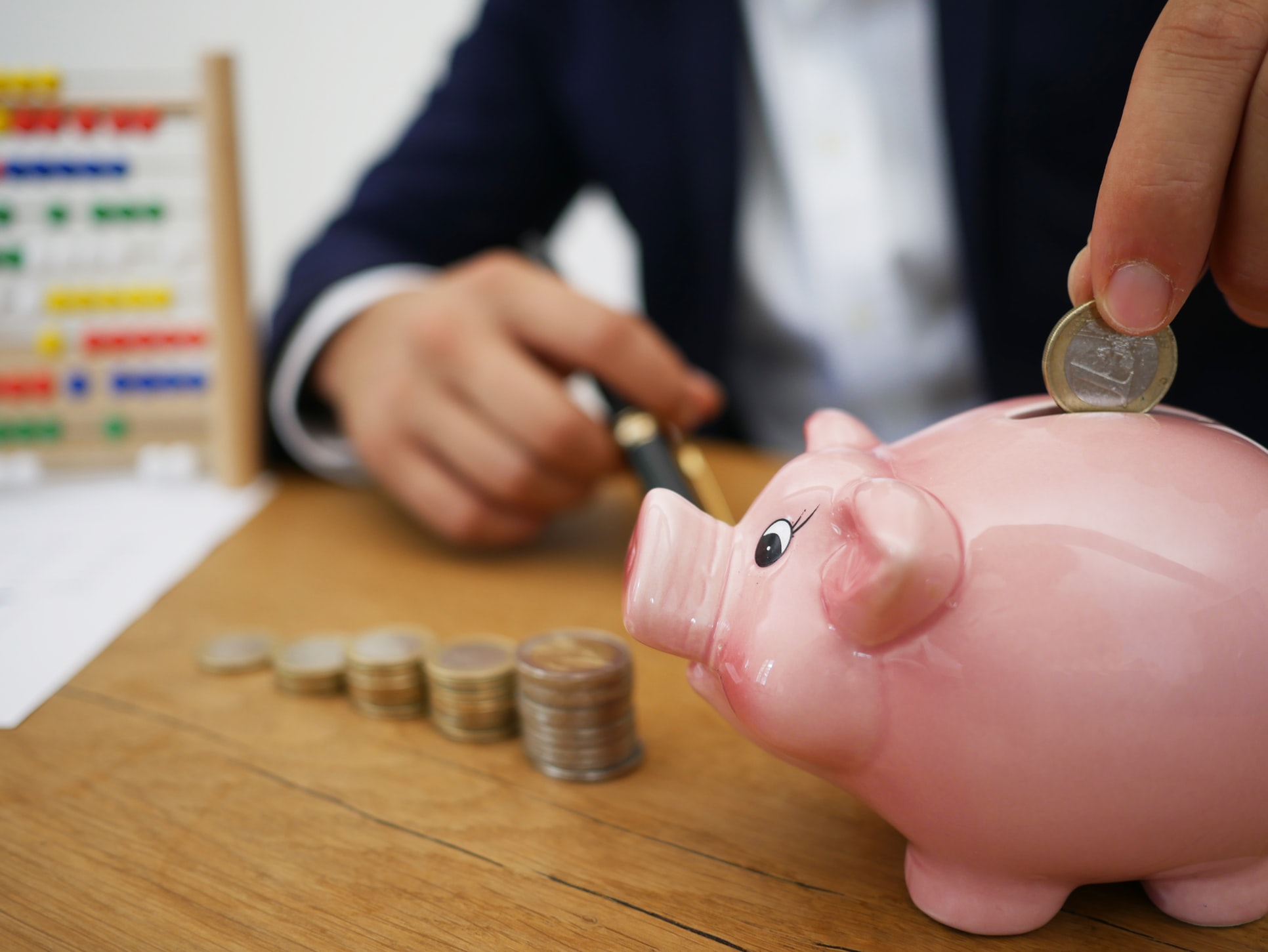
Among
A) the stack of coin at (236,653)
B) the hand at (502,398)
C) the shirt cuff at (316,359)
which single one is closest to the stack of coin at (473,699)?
the stack of coin at (236,653)

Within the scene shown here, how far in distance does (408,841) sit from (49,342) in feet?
3.57

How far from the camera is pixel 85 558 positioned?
3.58 feet

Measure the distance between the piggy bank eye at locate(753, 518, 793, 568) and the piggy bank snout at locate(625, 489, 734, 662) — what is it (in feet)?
0.07

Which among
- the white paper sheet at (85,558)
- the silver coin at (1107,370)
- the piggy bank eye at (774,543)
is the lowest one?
the white paper sheet at (85,558)

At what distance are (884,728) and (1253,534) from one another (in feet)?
0.61

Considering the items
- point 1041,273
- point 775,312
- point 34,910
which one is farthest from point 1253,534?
point 775,312

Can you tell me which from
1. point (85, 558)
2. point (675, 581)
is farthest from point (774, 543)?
point (85, 558)

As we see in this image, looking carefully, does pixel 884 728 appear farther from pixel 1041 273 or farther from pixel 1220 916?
pixel 1041 273

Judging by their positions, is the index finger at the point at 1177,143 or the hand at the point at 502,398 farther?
the hand at the point at 502,398

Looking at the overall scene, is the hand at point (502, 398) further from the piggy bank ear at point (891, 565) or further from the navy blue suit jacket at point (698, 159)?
the piggy bank ear at point (891, 565)

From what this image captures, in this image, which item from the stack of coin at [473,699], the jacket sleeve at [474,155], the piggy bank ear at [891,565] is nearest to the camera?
the piggy bank ear at [891,565]

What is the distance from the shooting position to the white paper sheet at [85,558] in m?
0.84

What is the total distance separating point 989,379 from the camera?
4.34 feet

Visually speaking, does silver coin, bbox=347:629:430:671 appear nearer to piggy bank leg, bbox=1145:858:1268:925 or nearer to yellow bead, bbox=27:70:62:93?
piggy bank leg, bbox=1145:858:1268:925
